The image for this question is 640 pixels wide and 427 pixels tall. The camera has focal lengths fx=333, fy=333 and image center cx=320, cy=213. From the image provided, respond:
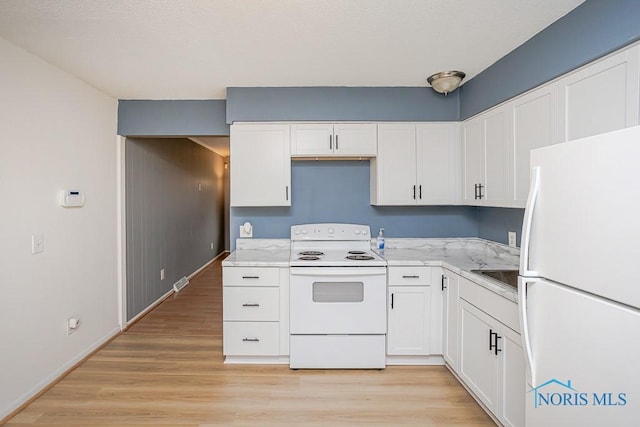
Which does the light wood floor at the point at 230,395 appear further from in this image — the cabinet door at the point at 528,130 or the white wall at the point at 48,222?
the cabinet door at the point at 528,130

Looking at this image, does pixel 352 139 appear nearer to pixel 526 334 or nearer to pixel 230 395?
pixel 526 334

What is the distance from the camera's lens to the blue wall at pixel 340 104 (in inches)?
119

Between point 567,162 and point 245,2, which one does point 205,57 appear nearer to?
point 245,2

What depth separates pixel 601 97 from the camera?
163cm

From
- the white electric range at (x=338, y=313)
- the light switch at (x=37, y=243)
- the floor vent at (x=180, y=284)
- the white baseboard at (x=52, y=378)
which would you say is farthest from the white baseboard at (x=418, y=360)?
the floor vent at (x=180, y=284)

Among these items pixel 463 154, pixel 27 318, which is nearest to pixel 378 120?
pixel 463 154

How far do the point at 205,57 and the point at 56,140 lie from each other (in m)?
1.31

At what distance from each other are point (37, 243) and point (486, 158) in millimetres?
3367

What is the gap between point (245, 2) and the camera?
1735mm

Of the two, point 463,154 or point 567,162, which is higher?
point 463,154

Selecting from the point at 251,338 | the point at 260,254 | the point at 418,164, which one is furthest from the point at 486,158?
the point at 251,338

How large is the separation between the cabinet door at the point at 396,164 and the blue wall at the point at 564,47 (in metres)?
0.66

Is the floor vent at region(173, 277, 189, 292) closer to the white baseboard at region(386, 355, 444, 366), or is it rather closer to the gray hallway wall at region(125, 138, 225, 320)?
the gray hallway wall at region(125, 138, 225, 320)

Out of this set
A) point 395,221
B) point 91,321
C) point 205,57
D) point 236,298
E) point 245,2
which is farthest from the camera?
point 395,221
